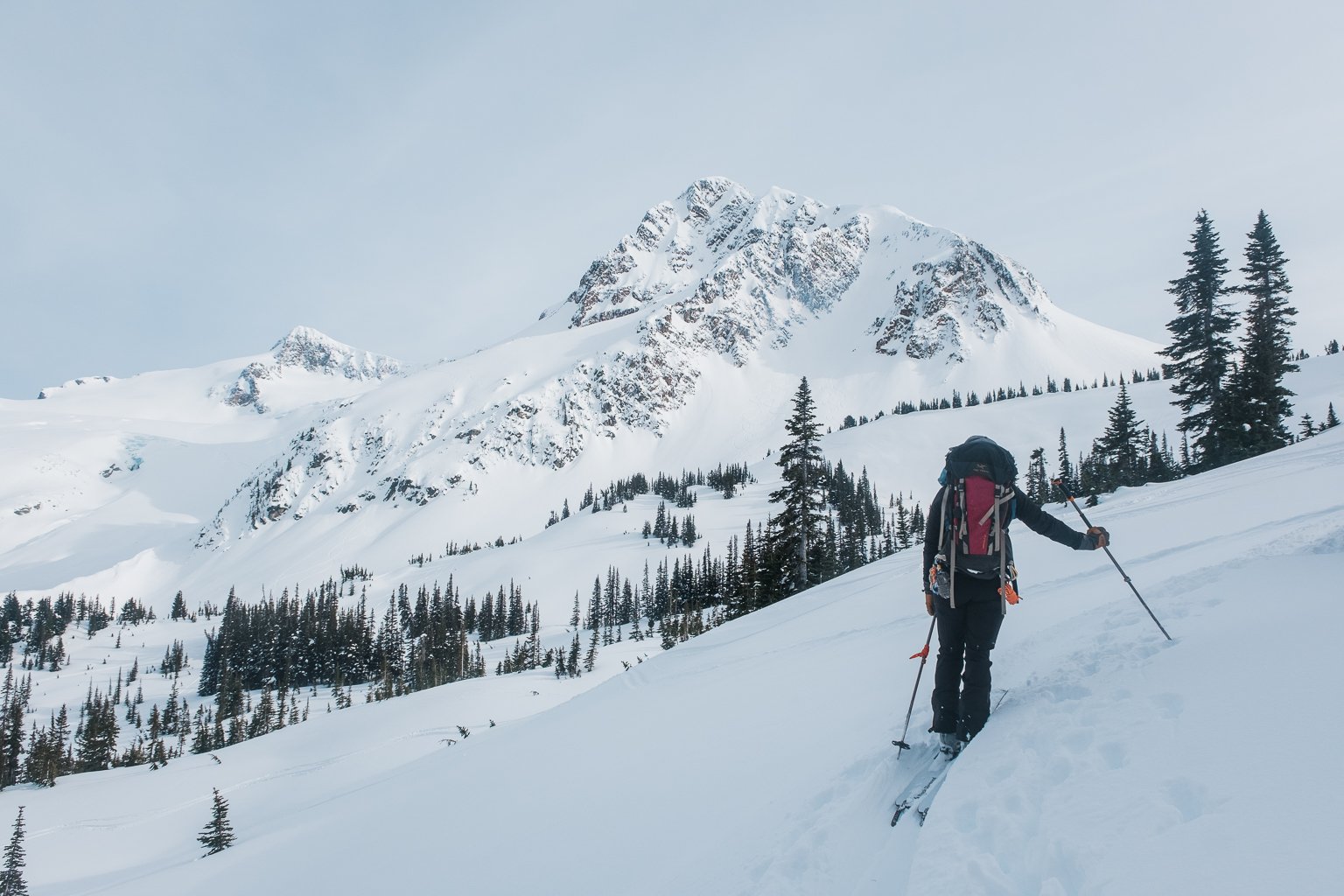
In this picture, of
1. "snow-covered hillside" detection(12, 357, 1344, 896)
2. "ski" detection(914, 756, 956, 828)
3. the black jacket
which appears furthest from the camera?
the black jacket

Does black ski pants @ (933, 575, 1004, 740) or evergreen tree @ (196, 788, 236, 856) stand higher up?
black ski pants @ (933, 575, 1004, 740)

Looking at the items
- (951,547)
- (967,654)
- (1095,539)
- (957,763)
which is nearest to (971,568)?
(951,547)

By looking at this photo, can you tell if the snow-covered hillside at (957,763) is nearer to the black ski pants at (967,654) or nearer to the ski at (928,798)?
the ski at (928,798)

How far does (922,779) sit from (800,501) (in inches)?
971

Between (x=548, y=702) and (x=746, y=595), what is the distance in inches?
548

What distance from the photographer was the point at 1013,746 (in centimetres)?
506

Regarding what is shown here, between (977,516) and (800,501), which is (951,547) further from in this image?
(800,501)

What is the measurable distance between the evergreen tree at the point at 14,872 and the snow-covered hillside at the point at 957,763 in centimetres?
1789

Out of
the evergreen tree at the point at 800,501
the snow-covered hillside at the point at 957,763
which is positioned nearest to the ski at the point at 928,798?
the snow-covered hillside at the point at 957,763

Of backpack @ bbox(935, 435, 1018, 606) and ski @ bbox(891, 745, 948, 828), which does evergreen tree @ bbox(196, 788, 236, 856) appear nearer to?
ski @ bbox(891, 745, 948, 828)

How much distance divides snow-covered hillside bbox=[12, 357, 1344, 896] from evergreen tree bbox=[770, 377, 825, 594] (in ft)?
47.1

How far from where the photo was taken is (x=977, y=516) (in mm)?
5836

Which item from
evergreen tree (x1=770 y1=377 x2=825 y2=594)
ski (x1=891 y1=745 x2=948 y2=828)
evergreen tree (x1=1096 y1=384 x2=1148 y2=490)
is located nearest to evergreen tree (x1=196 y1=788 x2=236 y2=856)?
ski (x1=891 y1=745 x2=948 y2=828)

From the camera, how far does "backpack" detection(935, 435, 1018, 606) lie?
5762 mm
